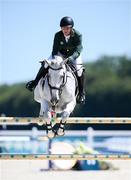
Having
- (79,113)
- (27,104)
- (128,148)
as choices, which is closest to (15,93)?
(27,104)

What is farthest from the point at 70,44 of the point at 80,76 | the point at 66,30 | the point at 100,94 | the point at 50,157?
the point at 100,94

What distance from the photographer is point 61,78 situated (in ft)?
28.0

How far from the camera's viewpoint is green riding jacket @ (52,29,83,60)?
29.0 ft

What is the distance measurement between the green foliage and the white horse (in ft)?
110

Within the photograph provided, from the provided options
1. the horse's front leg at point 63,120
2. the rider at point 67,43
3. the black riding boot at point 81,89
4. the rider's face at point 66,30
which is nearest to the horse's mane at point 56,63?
the rider at point 67,43

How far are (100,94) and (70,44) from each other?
42.5 metres

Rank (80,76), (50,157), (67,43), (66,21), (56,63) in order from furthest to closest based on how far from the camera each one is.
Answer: (80,76) < (67,43) < (66,21) < (56,63) < (50,157)

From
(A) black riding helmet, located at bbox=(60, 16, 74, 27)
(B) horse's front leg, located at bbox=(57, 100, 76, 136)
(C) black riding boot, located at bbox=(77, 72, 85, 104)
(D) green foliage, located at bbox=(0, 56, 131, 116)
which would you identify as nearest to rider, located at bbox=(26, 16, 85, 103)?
(A) black riding helmet, located at bbox=(60, 16, 74, 27)

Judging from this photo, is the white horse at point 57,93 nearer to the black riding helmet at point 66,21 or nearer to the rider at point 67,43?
the rider at point 67,43

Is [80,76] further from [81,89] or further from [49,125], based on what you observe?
[49,125]

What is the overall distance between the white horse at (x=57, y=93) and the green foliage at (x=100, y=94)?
110 feet

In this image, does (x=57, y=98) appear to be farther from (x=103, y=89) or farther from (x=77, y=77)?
(x=103, y=89)

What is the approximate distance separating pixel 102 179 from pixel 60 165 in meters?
2.35

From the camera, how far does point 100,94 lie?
5128cm
